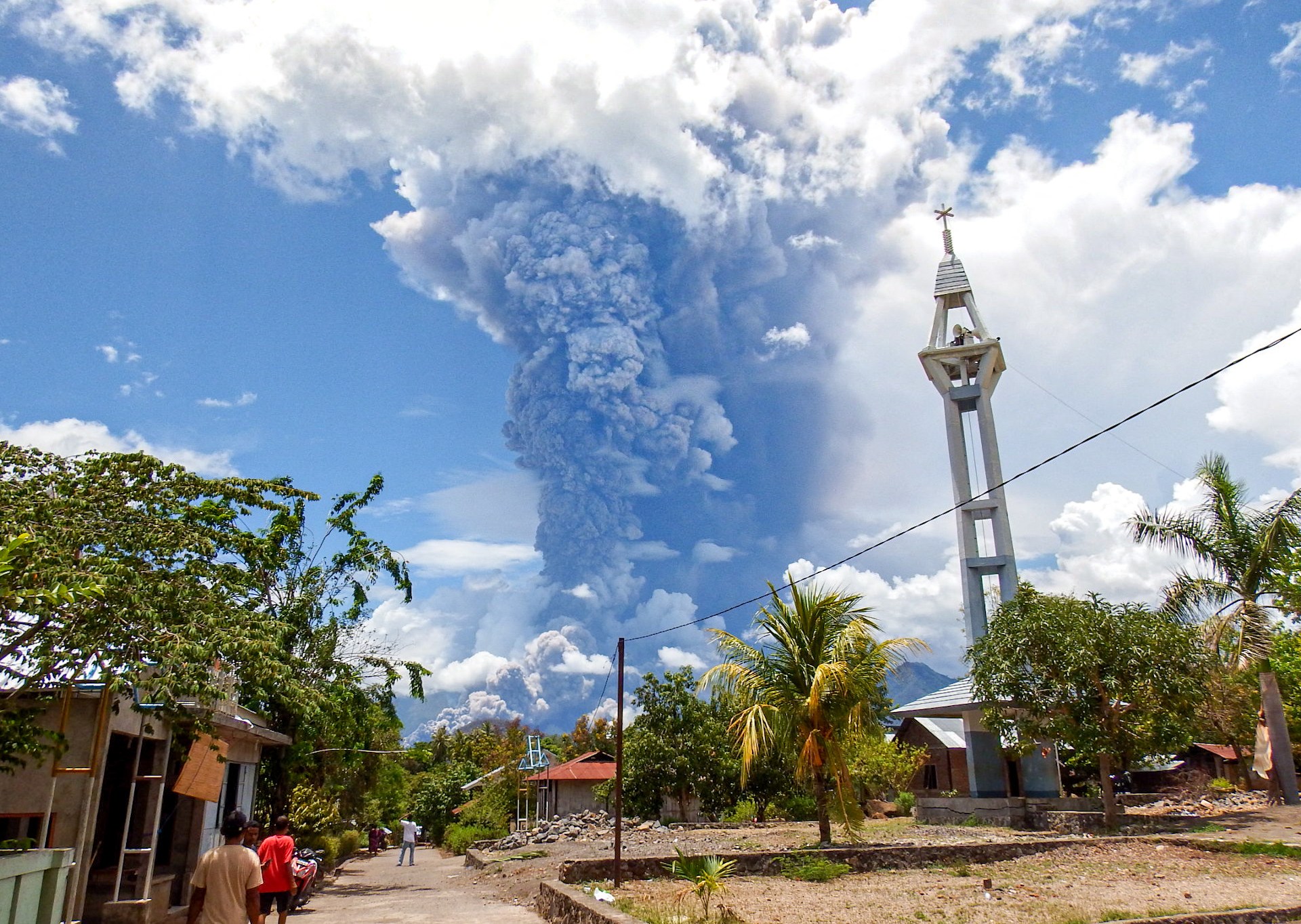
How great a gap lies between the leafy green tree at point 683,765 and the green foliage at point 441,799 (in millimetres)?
22476

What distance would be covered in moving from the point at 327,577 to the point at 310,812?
21.3 feet

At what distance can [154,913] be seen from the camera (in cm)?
1159

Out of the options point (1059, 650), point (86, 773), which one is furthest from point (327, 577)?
point (1059, 650)

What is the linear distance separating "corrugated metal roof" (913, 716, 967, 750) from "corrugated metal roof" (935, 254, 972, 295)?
18062 millimetres

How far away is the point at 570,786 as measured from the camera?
4147 cm

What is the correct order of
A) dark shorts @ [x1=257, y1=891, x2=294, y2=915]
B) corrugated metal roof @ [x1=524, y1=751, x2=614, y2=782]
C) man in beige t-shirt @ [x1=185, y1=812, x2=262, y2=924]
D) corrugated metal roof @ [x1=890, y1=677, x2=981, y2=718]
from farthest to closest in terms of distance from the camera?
corrugated metal roof @ [x1=524, y1=751, x2=614, y2=782], corrugated metal roof @ [x1=890, y1=677, x2=981, y2=718], dark shorts @ [x1=257, y1=891, x2=294, y2=915], man in beige t-shirt @ [x1=185, y1=812, x2=262, y2=924]

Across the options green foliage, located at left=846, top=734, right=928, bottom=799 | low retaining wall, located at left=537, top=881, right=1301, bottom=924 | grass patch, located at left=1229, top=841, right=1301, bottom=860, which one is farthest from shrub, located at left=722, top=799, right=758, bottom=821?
low retaining wall, located at left=537, top=881, right=1301, bottom=924

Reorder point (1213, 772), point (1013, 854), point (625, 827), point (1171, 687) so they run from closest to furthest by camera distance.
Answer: point (1013, 854)
point (1171, 687)
point (625, 827)
point (1213, 772)

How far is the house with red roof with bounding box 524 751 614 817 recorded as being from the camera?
40541 millimetres

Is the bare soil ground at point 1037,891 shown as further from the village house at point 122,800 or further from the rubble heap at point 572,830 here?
the rubble heap at point 572,830

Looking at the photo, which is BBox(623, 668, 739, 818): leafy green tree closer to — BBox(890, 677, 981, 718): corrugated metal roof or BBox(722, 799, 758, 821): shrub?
BBox(722, 799, 758, 821): shrub

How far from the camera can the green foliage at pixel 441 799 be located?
51.4m

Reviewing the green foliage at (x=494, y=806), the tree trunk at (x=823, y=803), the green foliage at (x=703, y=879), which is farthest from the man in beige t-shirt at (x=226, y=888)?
the green foliage at (x=494, y=806)

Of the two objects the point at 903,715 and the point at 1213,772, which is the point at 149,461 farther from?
the point at 1213,772
